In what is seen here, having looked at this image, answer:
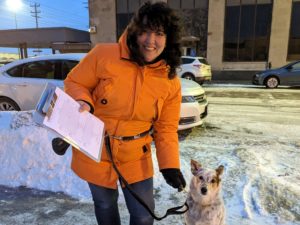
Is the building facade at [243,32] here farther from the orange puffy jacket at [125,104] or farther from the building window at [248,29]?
the orange puffy jacket at [125,104]

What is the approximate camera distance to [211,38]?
21922mm

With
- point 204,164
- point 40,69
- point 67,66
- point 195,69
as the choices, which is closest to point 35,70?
point 40,69

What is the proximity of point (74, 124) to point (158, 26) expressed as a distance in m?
0.79

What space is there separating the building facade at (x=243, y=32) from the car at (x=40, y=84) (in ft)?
47.0

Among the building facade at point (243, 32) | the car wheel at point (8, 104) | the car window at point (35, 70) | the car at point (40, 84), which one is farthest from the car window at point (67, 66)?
the building facade at point (243, 32)

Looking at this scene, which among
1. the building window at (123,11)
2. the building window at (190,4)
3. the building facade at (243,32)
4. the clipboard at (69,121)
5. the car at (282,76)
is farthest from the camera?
the building window at (123,11)

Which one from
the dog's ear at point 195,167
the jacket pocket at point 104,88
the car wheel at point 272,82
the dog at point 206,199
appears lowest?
the car wheel at point 272,82

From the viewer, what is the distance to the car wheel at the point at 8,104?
7057 millimetres

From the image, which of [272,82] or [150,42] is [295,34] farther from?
[150,42]

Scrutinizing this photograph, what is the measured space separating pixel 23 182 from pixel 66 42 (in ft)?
87.8

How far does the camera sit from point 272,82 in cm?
1484

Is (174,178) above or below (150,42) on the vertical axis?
below

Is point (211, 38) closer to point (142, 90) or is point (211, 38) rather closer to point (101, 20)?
point (101, 20)

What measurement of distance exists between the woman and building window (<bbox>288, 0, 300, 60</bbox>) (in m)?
21.2
